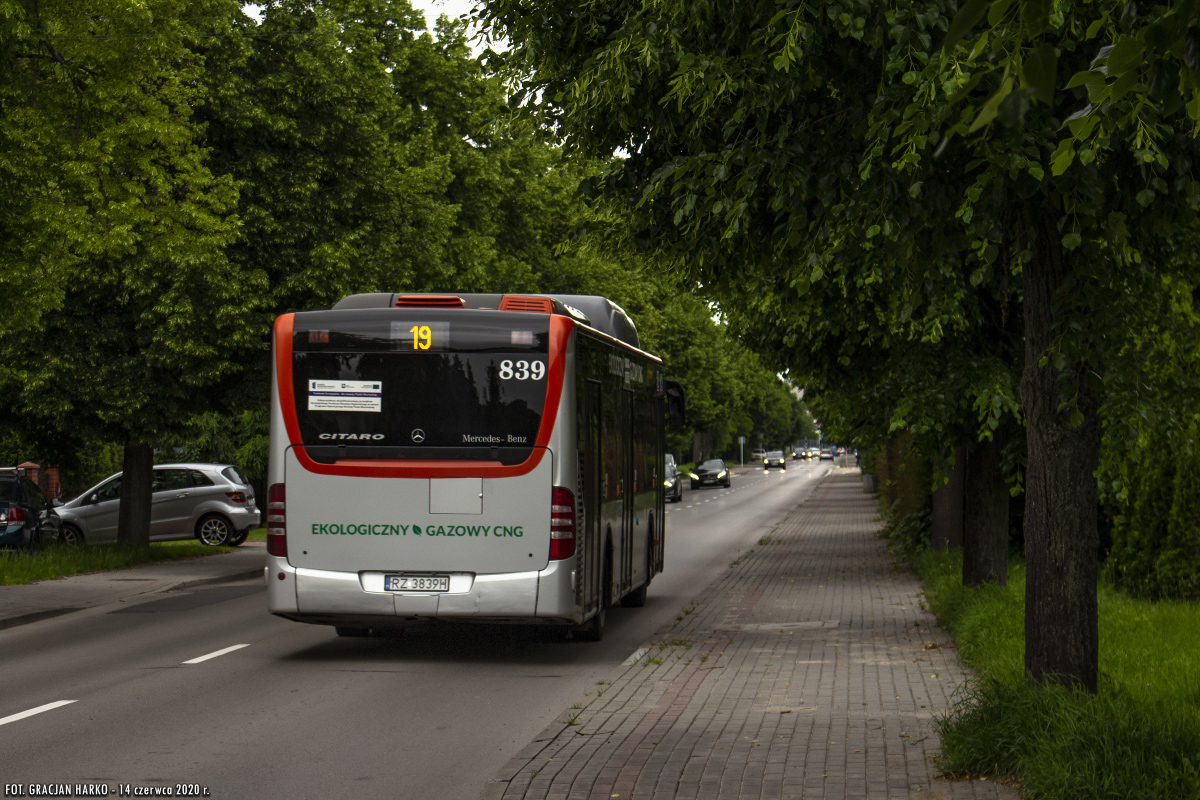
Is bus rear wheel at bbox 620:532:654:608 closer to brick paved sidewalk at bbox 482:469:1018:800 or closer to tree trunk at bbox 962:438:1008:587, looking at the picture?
brick paved sidewalk at bbox 482:469:1018:800

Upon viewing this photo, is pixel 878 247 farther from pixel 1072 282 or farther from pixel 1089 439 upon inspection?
pixel 1089 439

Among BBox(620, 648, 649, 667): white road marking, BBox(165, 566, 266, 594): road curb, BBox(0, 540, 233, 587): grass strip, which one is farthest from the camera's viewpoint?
BBox(165, 566, 266, 594): road curb

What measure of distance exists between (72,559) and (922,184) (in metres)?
17.1

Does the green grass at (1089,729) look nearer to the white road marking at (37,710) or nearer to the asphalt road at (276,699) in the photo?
the asphalt road at (276,699)

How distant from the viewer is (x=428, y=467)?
34.6ft

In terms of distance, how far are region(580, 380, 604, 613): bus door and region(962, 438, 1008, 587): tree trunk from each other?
4.12 metres

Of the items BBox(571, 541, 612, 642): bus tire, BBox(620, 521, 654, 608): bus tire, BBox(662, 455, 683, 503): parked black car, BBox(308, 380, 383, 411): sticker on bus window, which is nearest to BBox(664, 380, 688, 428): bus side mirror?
BBox(620, 521, 654, 608): bus tire

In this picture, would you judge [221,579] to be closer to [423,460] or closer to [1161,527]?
[423,460]

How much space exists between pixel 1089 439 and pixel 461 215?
28443 millimetres


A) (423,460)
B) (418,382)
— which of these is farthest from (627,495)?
(418,382)

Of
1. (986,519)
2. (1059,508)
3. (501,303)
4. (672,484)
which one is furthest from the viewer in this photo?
(672,484)

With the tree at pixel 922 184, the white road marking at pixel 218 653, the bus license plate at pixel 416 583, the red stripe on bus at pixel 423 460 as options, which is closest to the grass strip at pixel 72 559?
the white road marking at pixel 218 653

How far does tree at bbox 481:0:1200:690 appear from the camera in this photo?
5.78 m

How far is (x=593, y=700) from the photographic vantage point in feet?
29.3
